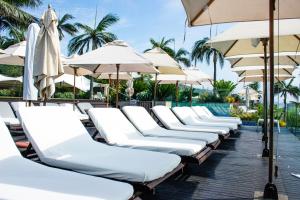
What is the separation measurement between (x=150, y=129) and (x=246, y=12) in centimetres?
262

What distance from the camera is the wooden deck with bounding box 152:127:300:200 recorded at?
3908 millimetres

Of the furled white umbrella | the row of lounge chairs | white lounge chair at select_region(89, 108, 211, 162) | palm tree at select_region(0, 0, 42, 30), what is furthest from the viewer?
palm tree at select_region(0, 0, 42, 30)

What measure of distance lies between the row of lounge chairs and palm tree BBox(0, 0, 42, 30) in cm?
2274

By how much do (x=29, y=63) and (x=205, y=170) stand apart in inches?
155

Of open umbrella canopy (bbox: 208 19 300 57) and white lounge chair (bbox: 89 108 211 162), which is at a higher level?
open umbrella canopy (bbox: 208 19 300 57)

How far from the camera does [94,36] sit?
40.4 meters

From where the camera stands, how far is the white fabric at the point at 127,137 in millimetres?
4410

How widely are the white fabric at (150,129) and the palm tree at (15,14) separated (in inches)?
856

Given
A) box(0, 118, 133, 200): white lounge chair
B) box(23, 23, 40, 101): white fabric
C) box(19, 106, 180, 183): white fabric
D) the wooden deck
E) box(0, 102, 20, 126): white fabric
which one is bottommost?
the wooden deck

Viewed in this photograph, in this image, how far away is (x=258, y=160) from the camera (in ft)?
19.9

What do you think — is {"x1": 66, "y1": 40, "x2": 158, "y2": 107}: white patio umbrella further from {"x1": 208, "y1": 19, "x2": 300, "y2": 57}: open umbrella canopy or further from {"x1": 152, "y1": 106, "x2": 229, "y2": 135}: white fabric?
{"x1": 208, "y1": 19, "x2": 300, "y2": 57}: open umbrella canopy

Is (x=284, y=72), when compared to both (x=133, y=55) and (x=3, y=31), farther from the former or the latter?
(x=3, y=31)

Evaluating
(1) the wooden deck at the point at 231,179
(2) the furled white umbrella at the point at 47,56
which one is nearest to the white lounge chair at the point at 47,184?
(1) the wooden deck at the point at 231,179

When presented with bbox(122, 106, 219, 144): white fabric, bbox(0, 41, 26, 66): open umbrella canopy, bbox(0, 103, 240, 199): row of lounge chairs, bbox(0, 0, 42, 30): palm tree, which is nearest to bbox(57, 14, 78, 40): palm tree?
bbox(0, 0, 42, 30): palm tree
